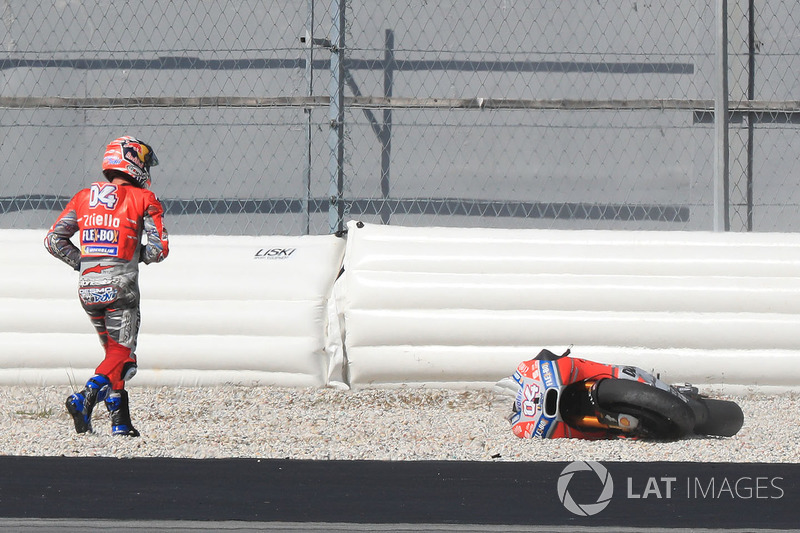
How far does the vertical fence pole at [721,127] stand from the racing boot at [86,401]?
3.92 metres

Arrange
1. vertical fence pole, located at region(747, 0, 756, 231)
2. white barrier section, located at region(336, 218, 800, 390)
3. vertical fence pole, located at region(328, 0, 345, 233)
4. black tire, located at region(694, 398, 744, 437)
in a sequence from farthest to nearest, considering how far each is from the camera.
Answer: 1. vertical fence pole, located at region(747, 0, 756, 231)
2. vertical fence pole, located at region(328, 0, 345, 233)
3. white barrier section, located at region(336, 218, 800, 390)
4. black tire, located at region(694, 398, 744, 437)

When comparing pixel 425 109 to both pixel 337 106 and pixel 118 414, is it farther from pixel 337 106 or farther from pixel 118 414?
pixel 118 414

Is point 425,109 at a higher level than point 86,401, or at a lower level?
higher

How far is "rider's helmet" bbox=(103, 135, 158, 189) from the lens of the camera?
17.2ft

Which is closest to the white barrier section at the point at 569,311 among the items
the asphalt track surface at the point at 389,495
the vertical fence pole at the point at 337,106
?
the vertical fence pole at the point at 337,106

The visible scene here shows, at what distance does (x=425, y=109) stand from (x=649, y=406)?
3.12 m

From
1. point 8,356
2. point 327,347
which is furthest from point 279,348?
point 8,356

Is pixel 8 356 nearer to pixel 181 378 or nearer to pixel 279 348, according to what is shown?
pixel 181 378

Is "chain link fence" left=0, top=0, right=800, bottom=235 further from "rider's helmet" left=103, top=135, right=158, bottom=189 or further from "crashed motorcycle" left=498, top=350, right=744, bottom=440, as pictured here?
"crashed motorcycle" left=498, top=350, right=744, bottom=440

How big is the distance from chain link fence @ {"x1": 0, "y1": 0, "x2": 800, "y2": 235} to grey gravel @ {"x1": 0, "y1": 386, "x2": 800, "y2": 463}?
146 cm

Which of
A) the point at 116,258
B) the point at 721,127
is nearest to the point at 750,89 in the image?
the point at 721,127

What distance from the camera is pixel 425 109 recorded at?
7227mm

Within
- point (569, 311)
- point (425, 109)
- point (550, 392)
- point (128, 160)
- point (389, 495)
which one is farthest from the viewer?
point (425, 109)

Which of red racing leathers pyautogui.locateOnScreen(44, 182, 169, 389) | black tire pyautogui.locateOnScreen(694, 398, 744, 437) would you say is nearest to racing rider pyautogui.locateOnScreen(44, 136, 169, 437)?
red racing leathers pyautogui.locateOnScreen(44, 182, 169, 389)
